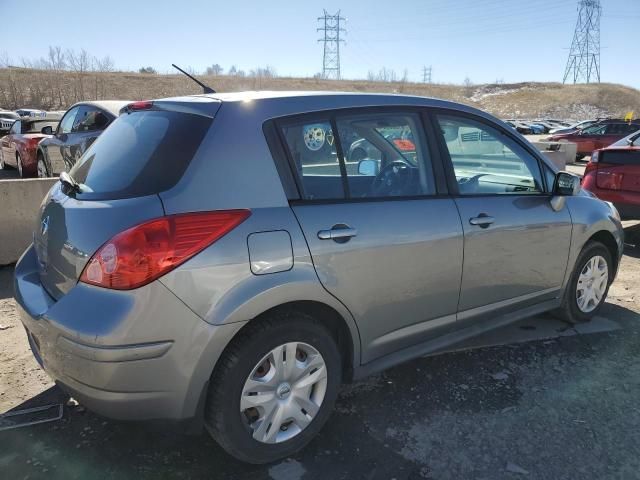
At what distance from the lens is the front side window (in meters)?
2.53

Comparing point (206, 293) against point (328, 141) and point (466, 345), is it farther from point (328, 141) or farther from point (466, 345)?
point (466, 345)

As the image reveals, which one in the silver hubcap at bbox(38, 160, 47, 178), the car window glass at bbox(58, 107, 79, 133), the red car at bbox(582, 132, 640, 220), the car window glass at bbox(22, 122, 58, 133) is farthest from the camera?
the car window glass at bbox(22, 122, 58, 133)

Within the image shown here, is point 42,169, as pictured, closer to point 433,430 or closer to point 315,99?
point 315,99

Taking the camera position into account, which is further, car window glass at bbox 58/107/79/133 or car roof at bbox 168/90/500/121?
car window glass at bbox 58/107/79/133

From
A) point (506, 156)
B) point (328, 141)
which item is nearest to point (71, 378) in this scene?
point (328, 141)

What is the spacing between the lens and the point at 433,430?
2.80 metres

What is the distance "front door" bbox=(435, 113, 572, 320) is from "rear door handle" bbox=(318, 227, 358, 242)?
2.71 ft

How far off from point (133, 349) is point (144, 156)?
883 mm

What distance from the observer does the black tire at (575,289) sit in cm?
395

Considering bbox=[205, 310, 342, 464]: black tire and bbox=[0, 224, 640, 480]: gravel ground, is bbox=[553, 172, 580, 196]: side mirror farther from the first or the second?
bbox=[205, 310, 342, 464]: black tire

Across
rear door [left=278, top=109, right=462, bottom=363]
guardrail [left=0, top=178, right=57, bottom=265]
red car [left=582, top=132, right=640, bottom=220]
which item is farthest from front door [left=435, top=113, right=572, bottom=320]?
guardrail [left=0, top=178, right=57, bottom=265]

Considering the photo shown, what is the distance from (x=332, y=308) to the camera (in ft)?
8.25

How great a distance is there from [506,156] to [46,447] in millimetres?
3314

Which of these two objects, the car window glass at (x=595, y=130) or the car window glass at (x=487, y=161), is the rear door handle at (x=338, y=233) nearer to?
the car window glass at (x=487, y=161)
